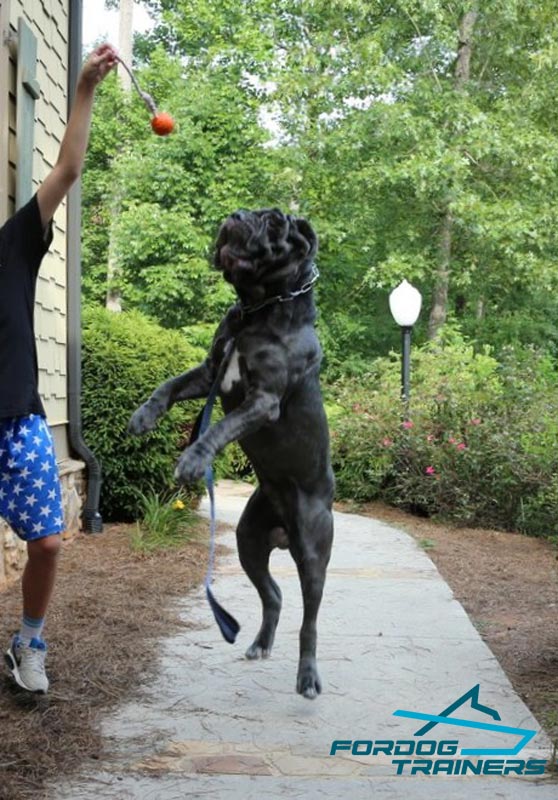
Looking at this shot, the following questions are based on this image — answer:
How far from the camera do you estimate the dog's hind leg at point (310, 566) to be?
3.53 m

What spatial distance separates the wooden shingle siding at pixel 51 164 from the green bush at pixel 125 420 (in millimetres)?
404

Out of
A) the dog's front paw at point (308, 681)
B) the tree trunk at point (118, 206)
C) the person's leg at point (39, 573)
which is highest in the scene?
the tree trunk at point (118, 206)

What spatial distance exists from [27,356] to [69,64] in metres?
5.16

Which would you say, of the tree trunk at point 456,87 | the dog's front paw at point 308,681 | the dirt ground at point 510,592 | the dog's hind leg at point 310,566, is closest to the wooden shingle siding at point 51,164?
the dirt ground at point 510,592

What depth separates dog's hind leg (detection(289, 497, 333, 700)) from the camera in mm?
3533

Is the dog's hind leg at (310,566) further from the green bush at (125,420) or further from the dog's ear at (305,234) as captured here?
the green bush at (125,420)

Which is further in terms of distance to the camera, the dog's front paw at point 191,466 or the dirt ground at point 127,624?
the dirt ground at point 127,624

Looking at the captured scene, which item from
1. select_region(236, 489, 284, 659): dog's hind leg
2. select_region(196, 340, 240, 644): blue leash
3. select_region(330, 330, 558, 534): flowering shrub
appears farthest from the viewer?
select_region(330, 330, 558, 534): flowering shrub

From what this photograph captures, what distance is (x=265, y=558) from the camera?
3.78 m

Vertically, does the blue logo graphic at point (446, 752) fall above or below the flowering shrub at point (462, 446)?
below

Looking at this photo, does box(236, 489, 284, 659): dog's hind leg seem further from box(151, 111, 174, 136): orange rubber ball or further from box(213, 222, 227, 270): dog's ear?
box(151, 111, 174, 136): orange rubber ball

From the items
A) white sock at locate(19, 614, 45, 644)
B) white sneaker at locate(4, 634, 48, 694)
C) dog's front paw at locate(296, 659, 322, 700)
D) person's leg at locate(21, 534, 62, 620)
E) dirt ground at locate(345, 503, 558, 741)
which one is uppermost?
person's leg at locate(21, 534, 62, 620)

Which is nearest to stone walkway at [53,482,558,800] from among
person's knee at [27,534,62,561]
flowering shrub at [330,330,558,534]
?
person's knee at [27,534,62,561]

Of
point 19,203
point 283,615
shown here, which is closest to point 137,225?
point 19,203
